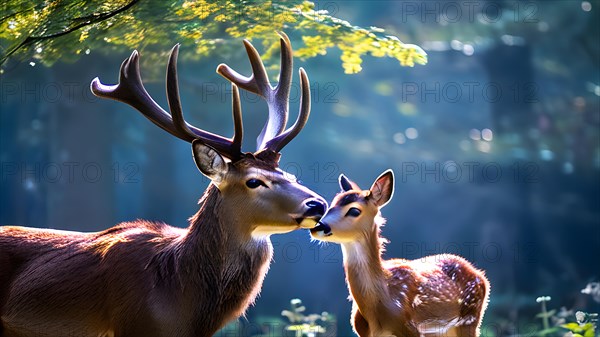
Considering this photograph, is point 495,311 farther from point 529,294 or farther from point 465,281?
point 465,281

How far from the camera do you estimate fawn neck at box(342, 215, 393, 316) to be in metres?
6.10

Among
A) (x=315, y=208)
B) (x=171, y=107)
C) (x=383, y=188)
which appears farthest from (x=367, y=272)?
(x=171, y=107)

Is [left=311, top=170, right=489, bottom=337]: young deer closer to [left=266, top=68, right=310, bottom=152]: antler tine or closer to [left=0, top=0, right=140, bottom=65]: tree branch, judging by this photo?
[left=266, top=68, right=310, bottom=152]: antler tine

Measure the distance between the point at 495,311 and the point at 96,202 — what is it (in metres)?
6.91

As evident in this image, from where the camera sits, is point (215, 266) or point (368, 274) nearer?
point (215, 266)

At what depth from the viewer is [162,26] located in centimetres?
694

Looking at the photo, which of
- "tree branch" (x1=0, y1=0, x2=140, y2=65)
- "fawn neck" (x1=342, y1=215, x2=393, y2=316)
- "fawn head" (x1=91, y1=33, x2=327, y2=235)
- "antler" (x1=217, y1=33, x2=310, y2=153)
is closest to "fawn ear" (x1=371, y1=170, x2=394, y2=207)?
"fawn neck" (x1=342, y1=215, x2=393, y2=316)

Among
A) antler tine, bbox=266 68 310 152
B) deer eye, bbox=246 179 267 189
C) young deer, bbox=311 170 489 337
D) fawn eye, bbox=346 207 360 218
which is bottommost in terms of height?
young deer, bbox=311 170 489 337

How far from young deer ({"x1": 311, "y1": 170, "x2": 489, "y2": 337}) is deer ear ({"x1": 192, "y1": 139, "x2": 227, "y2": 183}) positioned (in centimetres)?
90

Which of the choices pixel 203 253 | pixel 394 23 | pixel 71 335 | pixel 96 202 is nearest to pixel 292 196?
pixel 203 253

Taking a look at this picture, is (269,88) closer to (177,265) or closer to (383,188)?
(383,188)

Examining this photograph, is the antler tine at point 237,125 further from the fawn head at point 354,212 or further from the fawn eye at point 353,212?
the fawn eye at point 353,212

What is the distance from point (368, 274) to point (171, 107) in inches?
74.1

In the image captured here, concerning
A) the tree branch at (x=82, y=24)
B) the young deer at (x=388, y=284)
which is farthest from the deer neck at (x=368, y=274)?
the tree branch at (x=82, y=24)
